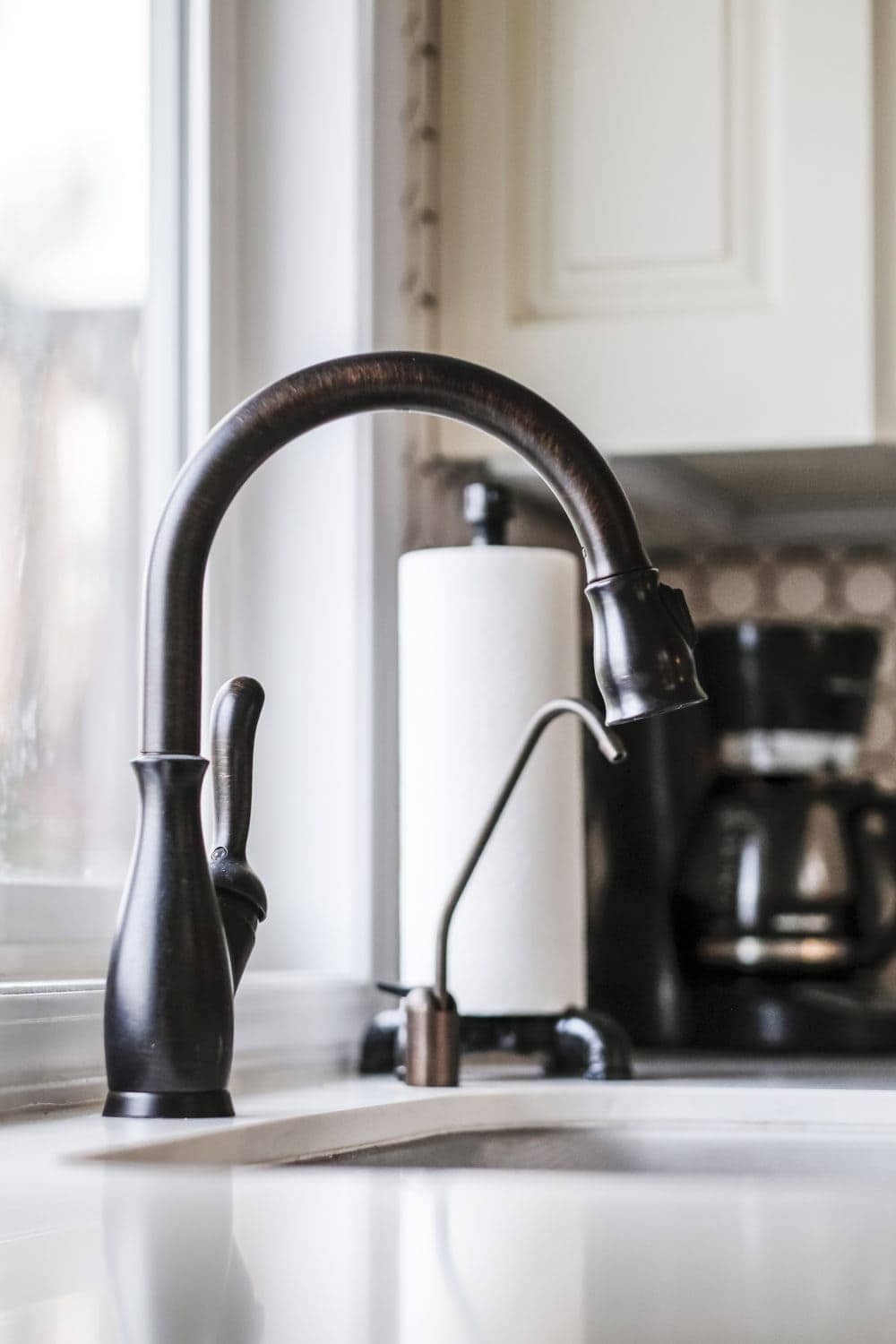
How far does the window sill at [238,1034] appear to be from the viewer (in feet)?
3.20

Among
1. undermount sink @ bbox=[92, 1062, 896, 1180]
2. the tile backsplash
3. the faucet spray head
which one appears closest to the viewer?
the faucet spray head

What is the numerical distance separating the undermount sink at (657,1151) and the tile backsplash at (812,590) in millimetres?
906

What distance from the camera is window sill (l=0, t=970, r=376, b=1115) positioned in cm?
97

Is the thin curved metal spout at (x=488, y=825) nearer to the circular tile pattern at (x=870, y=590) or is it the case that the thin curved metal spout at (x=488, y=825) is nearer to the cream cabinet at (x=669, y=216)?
the cream cabinet at (x=669, y=216)

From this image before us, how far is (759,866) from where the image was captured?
162cm

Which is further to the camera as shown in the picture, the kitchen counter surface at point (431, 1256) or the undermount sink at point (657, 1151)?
the undermount sink at point (657, 1151)

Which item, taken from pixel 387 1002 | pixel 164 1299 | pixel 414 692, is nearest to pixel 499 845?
pixel 414 692

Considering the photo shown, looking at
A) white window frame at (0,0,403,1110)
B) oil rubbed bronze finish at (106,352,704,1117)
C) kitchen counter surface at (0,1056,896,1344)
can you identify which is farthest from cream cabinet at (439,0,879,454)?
kitchen counter surface at (0,1056,896,1344)

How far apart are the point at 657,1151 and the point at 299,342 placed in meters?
0.70

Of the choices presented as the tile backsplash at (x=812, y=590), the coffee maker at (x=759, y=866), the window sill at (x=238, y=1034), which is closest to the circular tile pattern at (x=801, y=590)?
the tile backsplash at (x=812, y=590)

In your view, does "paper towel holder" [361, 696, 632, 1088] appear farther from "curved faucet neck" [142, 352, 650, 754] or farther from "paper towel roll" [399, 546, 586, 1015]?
"curved faucet neck" [142, 352, 650, 754]

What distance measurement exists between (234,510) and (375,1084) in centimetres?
47

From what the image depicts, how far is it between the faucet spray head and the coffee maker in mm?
785

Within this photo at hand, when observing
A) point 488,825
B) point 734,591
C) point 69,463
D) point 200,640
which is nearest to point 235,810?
point 200,640
